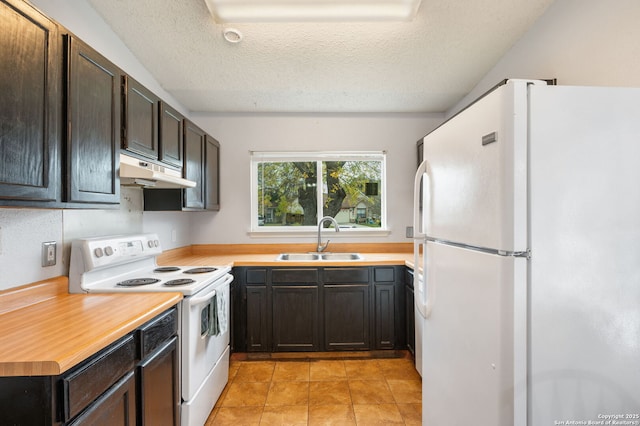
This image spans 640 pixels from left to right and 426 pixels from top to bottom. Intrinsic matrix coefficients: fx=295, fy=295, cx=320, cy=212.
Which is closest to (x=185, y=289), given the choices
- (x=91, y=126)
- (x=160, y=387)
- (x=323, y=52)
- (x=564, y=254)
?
(x=160, y=387)

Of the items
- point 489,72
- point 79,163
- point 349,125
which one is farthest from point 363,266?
point 79,163

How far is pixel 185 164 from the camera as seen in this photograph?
2.43m

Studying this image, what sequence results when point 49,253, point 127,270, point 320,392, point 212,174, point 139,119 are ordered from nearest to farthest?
point 49,253, point 139,119, point 127,270, point 320,392, point 212,174

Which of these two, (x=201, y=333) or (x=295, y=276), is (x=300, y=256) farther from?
(x=201, y=333)

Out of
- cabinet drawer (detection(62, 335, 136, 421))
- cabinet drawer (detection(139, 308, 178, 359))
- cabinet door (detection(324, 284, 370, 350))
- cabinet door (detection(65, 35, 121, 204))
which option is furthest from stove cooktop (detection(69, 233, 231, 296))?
cabinet door (detection(324, 284, 370, 350))

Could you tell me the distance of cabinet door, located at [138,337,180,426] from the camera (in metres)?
1.26

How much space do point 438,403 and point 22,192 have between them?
1894 millimetres


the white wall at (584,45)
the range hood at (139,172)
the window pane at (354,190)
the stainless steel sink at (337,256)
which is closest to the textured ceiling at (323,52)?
the white wall at (584,45)

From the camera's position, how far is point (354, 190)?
3.39 metres

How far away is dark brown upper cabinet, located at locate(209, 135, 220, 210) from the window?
15.9 inches

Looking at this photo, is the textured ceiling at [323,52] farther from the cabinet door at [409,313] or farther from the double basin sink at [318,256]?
the cabinet door at [409,313]

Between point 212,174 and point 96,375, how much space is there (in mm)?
2265

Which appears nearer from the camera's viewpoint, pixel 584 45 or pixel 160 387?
pixel 160 387

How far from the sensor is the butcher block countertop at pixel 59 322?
0.87 m
